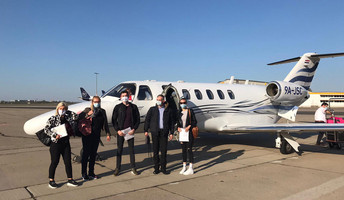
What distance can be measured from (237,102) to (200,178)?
614 cm

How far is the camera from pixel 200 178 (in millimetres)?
6359

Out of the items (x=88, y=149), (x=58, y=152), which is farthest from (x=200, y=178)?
(x=58, y=152)

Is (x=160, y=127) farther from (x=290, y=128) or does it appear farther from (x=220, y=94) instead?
(x=220, y=94)

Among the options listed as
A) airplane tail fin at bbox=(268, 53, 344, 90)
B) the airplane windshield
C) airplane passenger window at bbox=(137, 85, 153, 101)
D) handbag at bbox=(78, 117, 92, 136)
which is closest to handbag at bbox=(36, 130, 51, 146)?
handbag at bbox=(78, 117, 92, 136)

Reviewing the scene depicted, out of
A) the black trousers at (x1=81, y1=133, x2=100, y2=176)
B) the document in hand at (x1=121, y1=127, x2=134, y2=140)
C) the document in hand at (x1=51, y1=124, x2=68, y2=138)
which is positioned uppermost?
the document in hand at (x1=51, y1=124, x2=68, y2=138)

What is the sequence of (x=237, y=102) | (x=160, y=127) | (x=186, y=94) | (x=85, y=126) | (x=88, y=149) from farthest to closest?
(x=237, y=102), (x=186, y=94), (x=160, y=127), (x=88, y=149), (x=85, y=126)

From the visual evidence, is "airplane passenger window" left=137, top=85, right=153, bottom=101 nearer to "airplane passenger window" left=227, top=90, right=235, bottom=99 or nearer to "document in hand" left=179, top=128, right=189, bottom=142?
"document in hand" left=179, top=128, right=189, bottom=142

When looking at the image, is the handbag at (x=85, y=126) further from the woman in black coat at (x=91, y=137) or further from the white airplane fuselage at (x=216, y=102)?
the white airplane fuselage at (x=216, y=102)

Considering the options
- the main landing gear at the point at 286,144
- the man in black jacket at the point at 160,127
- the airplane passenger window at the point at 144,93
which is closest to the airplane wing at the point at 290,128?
the main landing gear at the point at 286,144

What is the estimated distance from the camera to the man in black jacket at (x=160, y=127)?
671 cm

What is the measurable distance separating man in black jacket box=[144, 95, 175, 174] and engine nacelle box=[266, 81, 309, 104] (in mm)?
Answer: 7220

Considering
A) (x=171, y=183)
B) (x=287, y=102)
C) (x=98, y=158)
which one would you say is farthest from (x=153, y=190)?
(x=287, y=102)

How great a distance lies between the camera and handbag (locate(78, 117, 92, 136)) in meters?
6.06

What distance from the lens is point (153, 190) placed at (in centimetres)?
544
